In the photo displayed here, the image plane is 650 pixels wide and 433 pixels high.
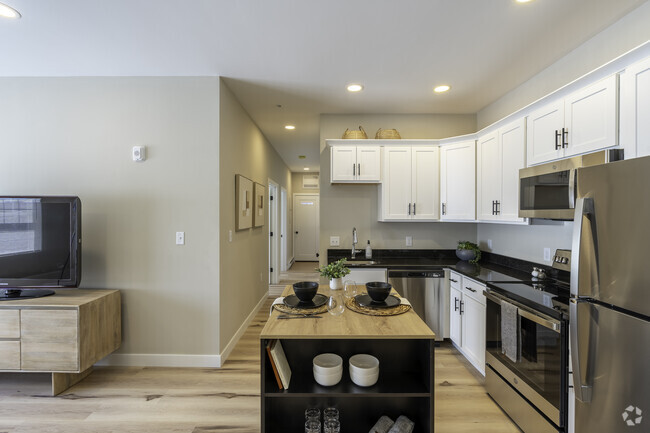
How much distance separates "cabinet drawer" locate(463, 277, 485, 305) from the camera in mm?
2646

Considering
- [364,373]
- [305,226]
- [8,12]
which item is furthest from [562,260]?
[305,226]

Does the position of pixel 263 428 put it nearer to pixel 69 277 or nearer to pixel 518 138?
pixel 69 277

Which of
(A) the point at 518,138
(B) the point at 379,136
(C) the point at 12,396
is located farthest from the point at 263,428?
(B) the point at 379,136

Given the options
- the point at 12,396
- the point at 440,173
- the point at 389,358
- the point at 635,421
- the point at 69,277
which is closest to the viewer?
the point at 635,421

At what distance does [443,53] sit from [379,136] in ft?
4.18

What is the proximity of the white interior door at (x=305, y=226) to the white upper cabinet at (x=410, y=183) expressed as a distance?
5.53 m

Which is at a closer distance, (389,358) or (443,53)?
(389,358)

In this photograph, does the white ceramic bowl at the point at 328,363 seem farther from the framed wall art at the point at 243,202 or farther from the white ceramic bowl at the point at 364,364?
the framed wall art at the point at 243,202

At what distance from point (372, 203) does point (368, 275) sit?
3.28 ft

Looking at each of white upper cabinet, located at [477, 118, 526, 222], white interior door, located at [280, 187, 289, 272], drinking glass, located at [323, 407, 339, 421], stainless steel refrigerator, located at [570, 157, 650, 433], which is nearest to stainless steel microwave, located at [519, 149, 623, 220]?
white upper cabinet, located at [477, 118, 526, 222]

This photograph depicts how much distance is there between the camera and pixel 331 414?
1.59 m

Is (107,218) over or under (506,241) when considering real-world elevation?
over

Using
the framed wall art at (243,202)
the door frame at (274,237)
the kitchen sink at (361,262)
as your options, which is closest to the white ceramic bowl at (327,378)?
the kitchen sink at (361,262)

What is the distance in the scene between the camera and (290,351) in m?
1.77
